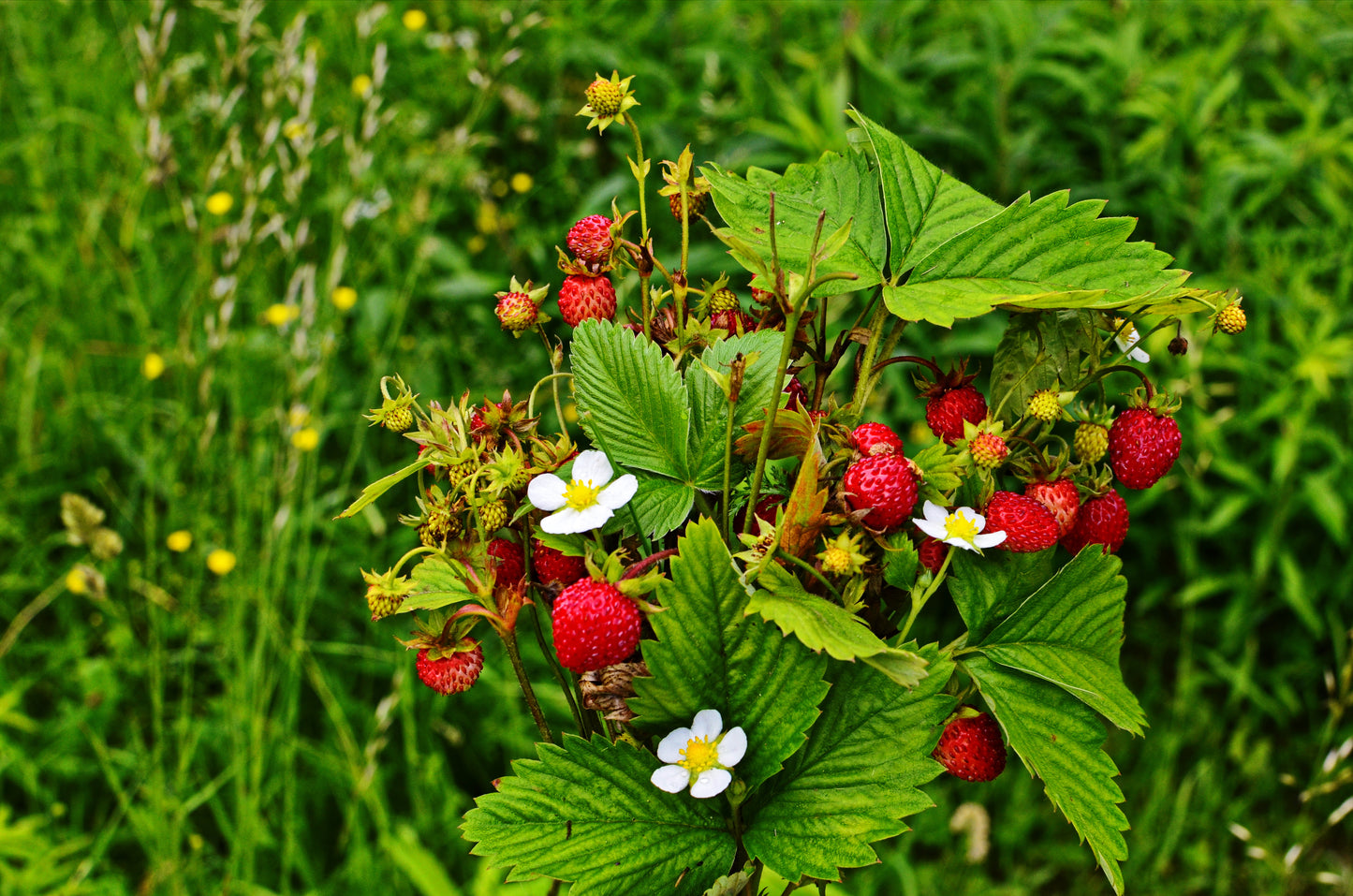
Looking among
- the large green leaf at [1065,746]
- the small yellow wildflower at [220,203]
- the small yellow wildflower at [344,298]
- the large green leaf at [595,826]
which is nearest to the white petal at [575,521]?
the large green leaf at [595,826]

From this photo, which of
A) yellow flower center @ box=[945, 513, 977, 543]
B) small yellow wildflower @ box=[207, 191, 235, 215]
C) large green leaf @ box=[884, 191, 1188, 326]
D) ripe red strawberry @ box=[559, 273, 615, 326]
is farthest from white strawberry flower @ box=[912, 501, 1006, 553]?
small yellow wildflower @ box=[207, 191, 235, 215]

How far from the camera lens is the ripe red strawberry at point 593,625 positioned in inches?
19.4

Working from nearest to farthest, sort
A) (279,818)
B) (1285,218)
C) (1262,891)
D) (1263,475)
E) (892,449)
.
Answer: (892,449), (279,818), (1262,891), (1263,475), (1285,218)

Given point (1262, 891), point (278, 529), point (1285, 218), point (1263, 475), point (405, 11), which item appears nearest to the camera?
point (278, 529)

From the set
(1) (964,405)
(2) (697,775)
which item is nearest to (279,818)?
(2) (697,775)

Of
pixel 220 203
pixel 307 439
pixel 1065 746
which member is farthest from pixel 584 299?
pixel 220 203

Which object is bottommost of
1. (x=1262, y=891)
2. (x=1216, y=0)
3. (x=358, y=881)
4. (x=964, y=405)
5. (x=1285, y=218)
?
(x=1262, y=891)

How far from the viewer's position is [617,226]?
0.56 m

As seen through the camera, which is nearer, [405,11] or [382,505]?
[382,505]

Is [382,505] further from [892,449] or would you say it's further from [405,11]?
[892,449]

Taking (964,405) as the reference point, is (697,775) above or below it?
below

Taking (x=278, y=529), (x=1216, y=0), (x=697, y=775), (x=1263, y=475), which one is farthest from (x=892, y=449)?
(x=1216, y=0)

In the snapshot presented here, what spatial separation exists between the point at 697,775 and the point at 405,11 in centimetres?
244

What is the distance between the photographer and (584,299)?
59 cm
